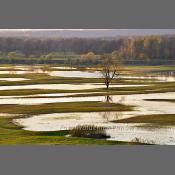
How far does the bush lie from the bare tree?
4.47 ft

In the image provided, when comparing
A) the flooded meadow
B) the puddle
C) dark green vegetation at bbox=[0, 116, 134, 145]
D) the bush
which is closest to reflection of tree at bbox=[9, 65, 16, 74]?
the flooded meadow

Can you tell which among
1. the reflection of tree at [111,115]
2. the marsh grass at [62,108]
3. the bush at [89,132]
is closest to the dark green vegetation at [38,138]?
the bush at [89,132]

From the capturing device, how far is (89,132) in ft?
47.8

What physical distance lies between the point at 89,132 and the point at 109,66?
203 cm

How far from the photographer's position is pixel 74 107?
49.4 feet

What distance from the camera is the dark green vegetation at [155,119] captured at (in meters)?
14.6

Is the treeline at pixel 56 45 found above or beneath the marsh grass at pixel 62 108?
above

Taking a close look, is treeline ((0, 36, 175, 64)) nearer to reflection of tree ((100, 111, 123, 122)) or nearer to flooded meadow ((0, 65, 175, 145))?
flooded meadow ((0, 65, 175, 145))

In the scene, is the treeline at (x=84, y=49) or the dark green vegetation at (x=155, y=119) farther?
the treeline at (x=84, y=49)

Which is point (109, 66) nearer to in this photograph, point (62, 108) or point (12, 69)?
point (62, 108)

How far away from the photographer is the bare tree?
15.2 m

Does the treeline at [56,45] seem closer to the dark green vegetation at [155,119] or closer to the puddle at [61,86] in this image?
the puddle at [61,86]

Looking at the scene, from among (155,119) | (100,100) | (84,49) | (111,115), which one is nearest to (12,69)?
(84,49)

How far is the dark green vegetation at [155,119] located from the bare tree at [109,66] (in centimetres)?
124
